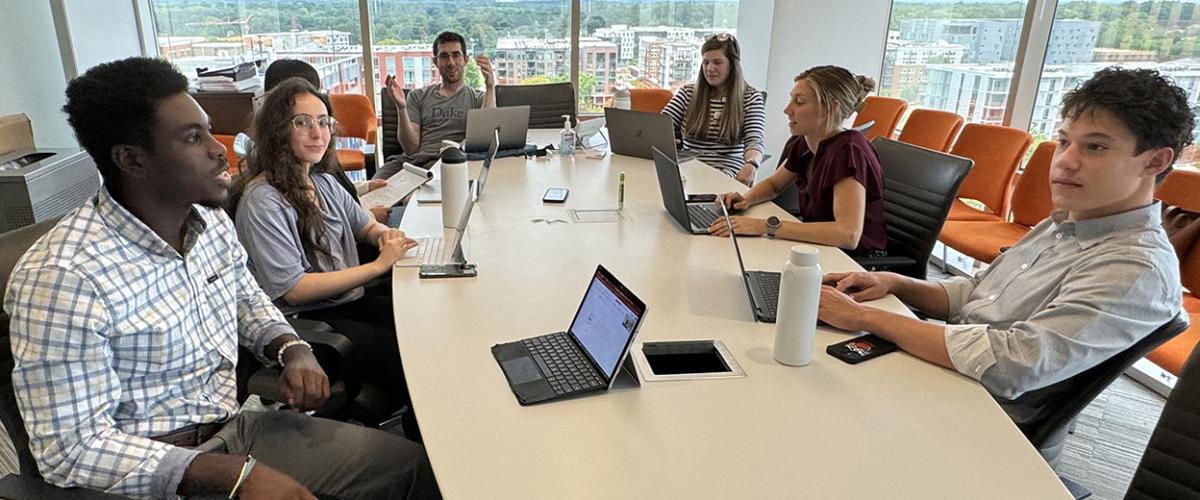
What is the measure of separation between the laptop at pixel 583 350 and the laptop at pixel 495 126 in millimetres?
1980

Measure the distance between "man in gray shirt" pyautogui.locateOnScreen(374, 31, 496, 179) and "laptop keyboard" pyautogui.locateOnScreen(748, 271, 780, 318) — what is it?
8.49 feet

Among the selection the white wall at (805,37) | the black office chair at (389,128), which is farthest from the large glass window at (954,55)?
the black office chair at (389,128)

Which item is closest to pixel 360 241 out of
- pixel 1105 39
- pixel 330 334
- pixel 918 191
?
pixel 330 334

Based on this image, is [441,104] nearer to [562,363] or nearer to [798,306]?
[562,363]

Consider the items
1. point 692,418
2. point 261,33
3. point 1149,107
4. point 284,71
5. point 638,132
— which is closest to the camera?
point 692,418

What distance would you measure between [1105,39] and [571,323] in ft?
12.5

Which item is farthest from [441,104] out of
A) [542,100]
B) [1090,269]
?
[1090,269]

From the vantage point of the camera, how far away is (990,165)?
3533 millimetres

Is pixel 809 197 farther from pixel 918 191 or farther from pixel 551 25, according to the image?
pixel 551 25

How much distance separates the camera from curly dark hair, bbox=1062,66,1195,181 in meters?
1.34

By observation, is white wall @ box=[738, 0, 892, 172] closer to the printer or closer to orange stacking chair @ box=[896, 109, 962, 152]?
orange stacking chair @ box=[896, 109, 962, 152]

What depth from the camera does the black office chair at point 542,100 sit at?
450cm

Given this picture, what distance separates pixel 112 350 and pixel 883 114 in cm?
448

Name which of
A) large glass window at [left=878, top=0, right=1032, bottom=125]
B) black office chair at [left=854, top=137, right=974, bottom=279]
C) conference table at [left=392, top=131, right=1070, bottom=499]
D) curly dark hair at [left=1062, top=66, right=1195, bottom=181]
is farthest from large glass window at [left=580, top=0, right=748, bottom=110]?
curly dark hair at [left=1062, top=66, right=1195, bottom=181]
